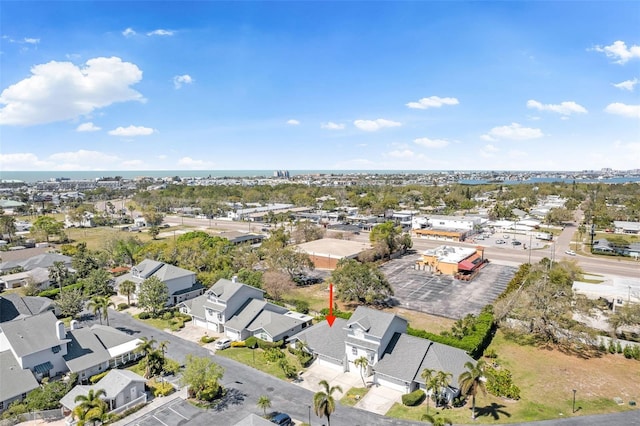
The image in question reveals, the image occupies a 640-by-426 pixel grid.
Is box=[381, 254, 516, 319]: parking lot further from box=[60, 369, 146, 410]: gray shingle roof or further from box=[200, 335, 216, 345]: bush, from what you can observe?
box=[60, 369, 146, 410]: gray shingle roof

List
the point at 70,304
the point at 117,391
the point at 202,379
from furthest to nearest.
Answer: the point at 70,304 < the point at 202,379 < the point at 117,391

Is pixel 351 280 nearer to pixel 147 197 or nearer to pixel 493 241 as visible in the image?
pixel 493 241

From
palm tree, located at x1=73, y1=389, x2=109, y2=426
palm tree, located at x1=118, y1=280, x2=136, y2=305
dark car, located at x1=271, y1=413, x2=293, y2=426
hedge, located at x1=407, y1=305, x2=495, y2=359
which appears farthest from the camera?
palm tree, located at x1=118, y1=280, x2=136, y2=305

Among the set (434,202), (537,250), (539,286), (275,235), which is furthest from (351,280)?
(434,202)

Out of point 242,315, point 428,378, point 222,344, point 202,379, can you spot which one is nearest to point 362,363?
point 428,378

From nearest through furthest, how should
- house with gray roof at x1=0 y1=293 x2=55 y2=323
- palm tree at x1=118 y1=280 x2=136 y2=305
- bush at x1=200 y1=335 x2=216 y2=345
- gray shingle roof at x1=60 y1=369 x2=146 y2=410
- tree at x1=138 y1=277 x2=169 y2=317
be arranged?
gray shingle roof at x1=60 y1=369 x2=146 y2=410 < bush at x1=200 y1=335 x2=216 y2=345 < house with gray roof at x1=0 y1=293 x2=55 y2=323 < tree at x1=138 y1=277 x2=169 y2=317 < palm tree at x1=118 y1=280 x2=136 y2=305

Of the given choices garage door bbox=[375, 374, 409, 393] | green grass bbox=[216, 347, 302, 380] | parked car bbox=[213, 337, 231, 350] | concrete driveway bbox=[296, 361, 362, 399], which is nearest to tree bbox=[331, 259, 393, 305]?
green grass bbox=[216, 347, 302, 380]

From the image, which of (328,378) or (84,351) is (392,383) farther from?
(84,351)

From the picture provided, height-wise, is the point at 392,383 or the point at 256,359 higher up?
the point at 392,383
